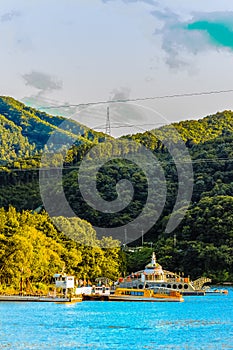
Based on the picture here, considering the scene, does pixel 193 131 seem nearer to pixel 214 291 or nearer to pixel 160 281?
pixel 214 291

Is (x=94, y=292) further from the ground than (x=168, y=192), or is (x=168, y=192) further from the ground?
(x=168, y=192)

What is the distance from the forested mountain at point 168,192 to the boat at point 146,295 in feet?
27.0

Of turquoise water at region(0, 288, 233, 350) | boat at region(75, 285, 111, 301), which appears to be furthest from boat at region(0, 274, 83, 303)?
turquoise water at region(0, 288, 233, 350)

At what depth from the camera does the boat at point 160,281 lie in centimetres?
6406

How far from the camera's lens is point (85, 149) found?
8962 cm

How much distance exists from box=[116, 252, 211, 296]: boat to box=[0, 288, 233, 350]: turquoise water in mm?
18730

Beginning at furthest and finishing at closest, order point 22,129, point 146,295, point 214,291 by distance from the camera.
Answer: point 22,129, point 214,291, point 146,295

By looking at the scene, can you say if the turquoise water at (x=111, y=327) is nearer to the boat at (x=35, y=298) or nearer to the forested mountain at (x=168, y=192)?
the boat at (x=35, y=298)

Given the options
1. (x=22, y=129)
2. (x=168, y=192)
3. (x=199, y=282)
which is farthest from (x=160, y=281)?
(x=22, y=129)

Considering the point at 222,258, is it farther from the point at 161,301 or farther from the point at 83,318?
the point at 83,318

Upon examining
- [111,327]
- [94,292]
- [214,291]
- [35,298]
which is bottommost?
[111,327]

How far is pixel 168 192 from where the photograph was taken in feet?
271

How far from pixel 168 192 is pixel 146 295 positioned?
2679 cm

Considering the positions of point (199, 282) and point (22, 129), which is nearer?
point (199, 282)
